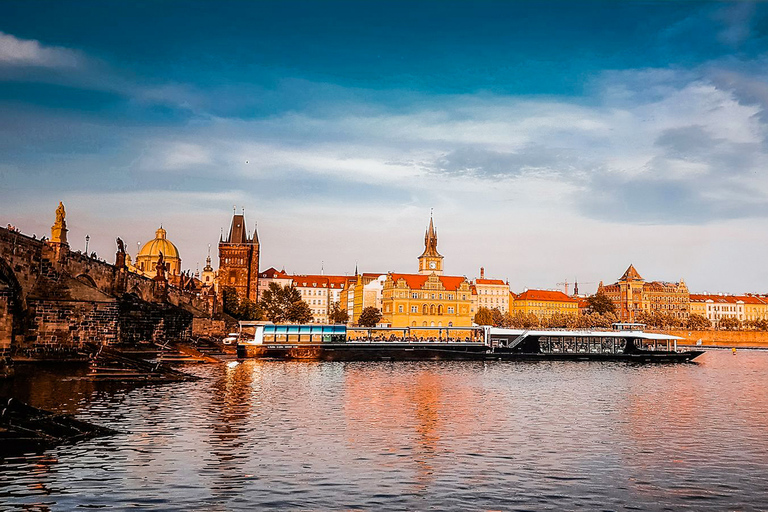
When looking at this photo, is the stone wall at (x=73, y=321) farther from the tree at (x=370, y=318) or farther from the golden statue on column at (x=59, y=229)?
the tree at (x=370, y=318)

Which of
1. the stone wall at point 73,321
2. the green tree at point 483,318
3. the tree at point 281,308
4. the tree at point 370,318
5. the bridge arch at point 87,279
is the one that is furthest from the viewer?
the green tree at point 483,318

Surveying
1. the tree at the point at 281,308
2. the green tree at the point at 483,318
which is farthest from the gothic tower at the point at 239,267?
the green tree at the point at 483,318

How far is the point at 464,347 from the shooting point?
283ft

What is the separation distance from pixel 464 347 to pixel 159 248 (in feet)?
374

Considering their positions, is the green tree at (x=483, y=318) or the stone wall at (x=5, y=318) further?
the green tree at (x=483, y=318)

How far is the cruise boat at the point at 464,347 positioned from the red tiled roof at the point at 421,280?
7756cm

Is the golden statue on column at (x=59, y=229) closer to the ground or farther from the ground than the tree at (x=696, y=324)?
farther from the ground

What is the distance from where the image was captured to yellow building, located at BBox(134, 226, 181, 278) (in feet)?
574

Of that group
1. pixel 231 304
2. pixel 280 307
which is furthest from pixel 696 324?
pixel 231 304

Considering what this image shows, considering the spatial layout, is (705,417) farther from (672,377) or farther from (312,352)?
(312,352)

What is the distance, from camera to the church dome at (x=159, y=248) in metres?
177

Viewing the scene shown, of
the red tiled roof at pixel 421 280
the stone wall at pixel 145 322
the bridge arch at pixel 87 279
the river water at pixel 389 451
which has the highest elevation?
the red tiled roof at pixel 421 280

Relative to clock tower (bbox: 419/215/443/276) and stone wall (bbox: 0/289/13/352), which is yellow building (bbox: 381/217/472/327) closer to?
clock tower (bbox: 419/215/443/276)

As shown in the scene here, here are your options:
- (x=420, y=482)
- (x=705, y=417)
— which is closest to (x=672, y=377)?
(x=705, y=417)
